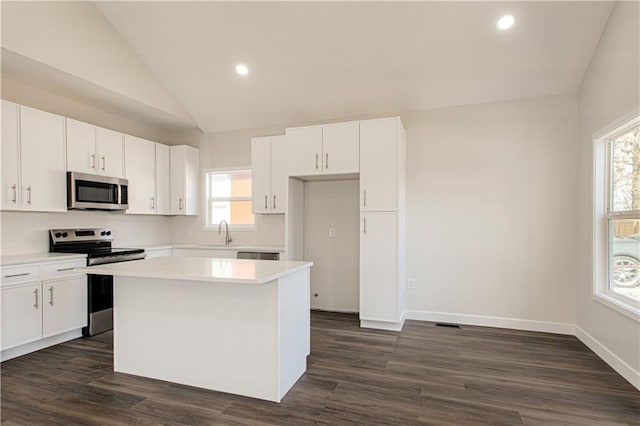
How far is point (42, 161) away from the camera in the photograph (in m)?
3.57

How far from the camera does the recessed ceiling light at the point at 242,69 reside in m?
4.11

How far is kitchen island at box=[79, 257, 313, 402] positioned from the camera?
94.7 inches

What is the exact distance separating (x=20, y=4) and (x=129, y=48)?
1125 millimetres

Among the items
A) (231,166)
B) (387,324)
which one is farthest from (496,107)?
(231,166)

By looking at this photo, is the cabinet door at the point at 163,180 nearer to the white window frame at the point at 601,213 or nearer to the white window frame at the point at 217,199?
the white window frame at the point at 217,199

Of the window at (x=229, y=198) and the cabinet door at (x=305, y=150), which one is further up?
the cabinet door at (x=305, y=150)

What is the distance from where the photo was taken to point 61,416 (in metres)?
2.23

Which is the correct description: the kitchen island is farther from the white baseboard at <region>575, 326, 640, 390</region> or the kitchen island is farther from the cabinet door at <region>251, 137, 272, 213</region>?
the white baseboard at <region>575, 326, 640, 390</region>

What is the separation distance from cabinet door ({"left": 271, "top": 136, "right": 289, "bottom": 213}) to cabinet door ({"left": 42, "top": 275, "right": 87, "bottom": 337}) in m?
2.32

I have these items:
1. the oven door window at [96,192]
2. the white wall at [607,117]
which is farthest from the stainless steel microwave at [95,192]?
the white wall at [607,117]

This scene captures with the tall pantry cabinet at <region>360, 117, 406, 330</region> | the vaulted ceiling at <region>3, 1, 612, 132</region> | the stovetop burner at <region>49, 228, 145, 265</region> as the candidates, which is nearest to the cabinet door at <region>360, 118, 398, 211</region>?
the tall pantry cabinet at <region>360, 117, 406, 330</region>

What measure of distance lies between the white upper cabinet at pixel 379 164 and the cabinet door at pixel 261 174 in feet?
4.47

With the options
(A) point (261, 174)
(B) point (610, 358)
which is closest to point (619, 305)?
(B) point (610, 358)

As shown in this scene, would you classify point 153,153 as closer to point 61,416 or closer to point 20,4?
point 20,4
